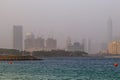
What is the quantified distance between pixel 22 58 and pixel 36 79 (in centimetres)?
12887

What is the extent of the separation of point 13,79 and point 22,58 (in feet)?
424

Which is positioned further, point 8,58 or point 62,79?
point 8,58

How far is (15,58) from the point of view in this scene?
17012 centimetres

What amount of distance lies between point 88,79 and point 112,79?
11.1 ft

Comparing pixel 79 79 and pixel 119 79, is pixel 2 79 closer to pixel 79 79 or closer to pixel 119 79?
pixel 79 79

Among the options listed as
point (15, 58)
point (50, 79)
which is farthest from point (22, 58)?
point (50, 79)

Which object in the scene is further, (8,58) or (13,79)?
(8,58)

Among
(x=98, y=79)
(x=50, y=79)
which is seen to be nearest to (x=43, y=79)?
(x=50, y=79)

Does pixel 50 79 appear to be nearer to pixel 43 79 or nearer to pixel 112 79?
pixel 43 79

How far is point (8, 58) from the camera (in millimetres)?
170125

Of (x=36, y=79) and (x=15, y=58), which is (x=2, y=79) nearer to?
(x=36, y=79)

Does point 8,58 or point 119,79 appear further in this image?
point 8,58

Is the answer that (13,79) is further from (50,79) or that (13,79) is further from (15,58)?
(15,58)

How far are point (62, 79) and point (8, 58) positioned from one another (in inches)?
4903
